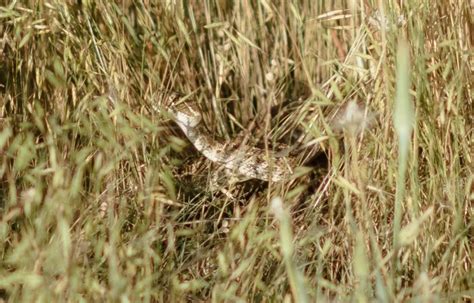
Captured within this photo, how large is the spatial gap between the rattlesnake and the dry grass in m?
0.06

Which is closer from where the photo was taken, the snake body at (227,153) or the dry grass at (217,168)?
the dry grass at (217,168)

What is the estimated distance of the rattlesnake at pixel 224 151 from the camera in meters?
3.48

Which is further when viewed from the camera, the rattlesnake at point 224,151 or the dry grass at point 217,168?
the rattlesnake at point 224,151

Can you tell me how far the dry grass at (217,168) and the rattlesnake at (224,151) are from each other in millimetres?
59

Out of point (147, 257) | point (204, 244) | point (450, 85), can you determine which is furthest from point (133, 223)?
point (450, 85)

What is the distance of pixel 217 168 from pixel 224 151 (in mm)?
71

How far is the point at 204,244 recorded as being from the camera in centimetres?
306

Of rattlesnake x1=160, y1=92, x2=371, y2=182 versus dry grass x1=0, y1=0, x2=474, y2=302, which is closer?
dry grass x1=0, y1=0, x2=474, y2=302

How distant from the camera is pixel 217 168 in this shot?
3596 mm

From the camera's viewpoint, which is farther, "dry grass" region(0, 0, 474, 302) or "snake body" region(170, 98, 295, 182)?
"snake body" region(170, 98, 295, 182)

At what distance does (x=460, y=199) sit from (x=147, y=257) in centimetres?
83

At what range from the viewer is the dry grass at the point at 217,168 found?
7.97 feet

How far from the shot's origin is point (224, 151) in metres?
3.62

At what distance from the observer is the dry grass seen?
2.43 meters
